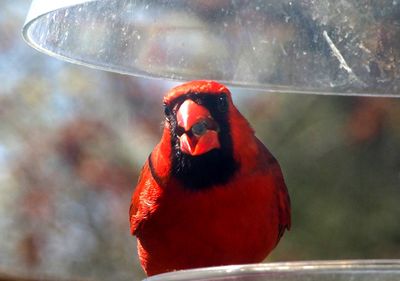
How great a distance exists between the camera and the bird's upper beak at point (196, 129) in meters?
1.63

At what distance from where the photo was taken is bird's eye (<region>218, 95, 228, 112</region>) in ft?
5.61

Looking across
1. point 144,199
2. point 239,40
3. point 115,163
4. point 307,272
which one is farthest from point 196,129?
point 115,163

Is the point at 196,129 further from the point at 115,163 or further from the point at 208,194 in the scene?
the point at 115,163

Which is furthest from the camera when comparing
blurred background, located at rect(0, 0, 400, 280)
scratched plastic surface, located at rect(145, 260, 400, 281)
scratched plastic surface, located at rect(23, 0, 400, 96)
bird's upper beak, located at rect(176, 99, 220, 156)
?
blurred background, located at rect(0, 0, 400, 280)

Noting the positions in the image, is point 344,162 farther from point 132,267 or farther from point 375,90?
point 375,90

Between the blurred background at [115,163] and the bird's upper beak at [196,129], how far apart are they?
2145 millimetres

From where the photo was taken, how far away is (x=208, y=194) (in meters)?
1.69

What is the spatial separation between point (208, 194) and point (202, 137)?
9cm

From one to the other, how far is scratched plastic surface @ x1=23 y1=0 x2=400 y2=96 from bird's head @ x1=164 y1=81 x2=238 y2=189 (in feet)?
1.29

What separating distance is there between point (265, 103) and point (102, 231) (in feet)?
2.85

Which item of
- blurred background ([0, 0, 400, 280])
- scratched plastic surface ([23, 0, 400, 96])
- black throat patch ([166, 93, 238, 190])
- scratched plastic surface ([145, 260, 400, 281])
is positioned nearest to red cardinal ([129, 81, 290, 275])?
black throat patch ([166, 93, 238, 190])

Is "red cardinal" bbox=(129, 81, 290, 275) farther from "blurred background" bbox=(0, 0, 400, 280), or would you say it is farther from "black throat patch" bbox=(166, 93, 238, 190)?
"blurred background" bbox=(0, 0, 400, 280)

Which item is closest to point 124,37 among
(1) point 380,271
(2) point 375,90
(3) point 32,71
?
(2) point 375,90

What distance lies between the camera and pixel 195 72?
1237mm
